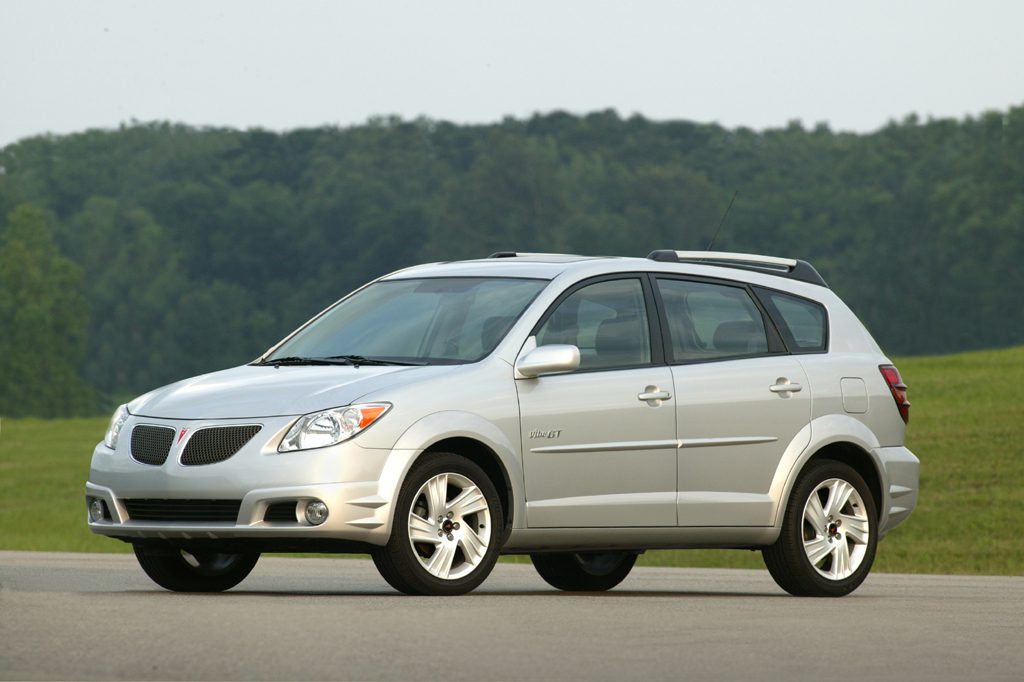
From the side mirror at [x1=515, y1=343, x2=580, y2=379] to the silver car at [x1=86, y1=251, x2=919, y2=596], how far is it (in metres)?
0.02

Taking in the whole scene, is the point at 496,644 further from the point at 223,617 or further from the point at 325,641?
the point at 223,617

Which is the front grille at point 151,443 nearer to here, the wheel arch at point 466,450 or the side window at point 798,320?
the wheel arch at point 466,450

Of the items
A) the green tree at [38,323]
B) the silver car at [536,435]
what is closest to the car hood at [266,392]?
the silver car at [536,435]

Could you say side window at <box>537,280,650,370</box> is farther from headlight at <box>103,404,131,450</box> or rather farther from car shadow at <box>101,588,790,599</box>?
headlight at <box>103,404,131,450</box>

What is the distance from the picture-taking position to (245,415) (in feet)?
33.8

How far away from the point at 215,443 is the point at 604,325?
7.94ft

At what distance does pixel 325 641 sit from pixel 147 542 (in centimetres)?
276

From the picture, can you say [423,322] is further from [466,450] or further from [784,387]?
[784,387]

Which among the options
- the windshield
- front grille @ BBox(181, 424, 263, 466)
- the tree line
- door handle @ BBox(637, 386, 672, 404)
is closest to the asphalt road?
front grille @ BBox(181, 424, 263, 466)

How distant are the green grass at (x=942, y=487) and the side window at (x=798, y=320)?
453 inches

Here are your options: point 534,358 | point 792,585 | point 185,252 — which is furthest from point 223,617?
point 185,252

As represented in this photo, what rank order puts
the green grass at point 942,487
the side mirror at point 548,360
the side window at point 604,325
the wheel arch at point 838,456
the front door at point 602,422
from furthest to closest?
the green grass at point 942,487
the wheel arch at point 838,456
the side window at point 604,325
the front door at point 602,422
the side mirror at point 548,360

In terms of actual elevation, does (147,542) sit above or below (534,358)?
below

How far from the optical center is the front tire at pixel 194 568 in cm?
1150
